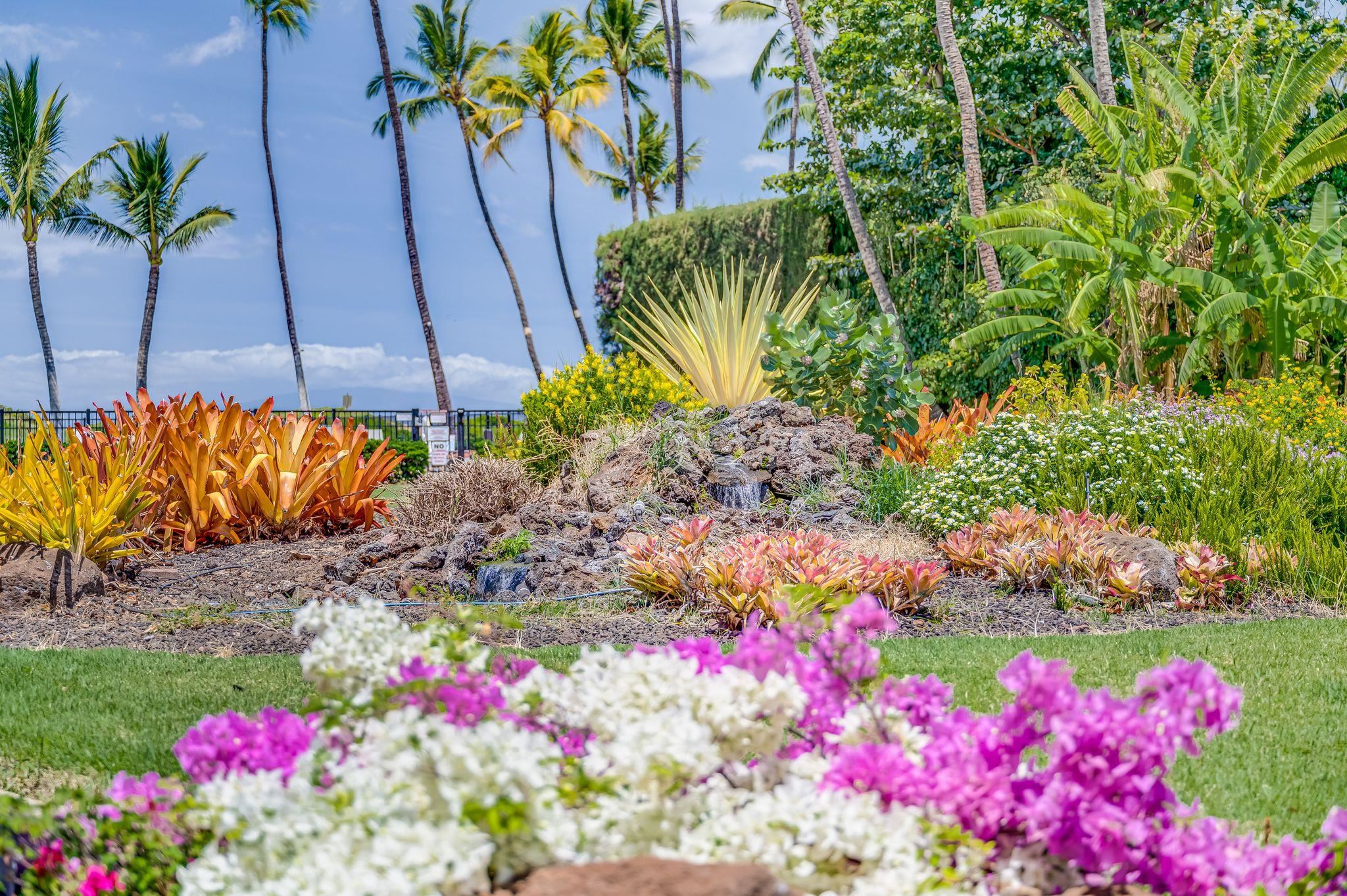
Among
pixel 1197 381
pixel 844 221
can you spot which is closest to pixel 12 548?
pixel 1197 381

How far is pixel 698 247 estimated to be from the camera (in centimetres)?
2009

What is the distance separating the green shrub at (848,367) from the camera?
9.39 metres

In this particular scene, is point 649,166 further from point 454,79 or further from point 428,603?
→ point 428,603

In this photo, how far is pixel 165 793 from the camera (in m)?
1.99

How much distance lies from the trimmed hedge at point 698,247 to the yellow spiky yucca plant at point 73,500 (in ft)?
36.0

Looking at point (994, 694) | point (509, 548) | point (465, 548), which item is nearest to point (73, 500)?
point (465, 548)

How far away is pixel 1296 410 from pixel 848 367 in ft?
12.7

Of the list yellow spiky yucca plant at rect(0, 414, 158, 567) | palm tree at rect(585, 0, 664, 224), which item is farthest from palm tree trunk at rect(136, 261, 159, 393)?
yellow spiky yucca plant at rect(0, 414, 158, 567)

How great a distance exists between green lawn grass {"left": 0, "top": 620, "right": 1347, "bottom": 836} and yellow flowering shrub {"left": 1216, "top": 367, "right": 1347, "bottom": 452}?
129 inches

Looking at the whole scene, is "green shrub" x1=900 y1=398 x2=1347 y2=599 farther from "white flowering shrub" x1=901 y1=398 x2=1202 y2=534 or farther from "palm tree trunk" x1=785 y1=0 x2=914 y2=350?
"palm tree trunk" x1=785 y1=0 x2=914 y2=350

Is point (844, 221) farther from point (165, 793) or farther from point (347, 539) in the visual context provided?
point (165, 793)

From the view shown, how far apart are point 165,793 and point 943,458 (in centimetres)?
716

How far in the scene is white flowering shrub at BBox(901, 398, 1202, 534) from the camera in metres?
7.05

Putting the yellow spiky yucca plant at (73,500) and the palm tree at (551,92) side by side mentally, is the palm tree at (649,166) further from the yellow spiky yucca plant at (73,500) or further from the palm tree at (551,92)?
the yellow spiky yucca plant at (73,500)
